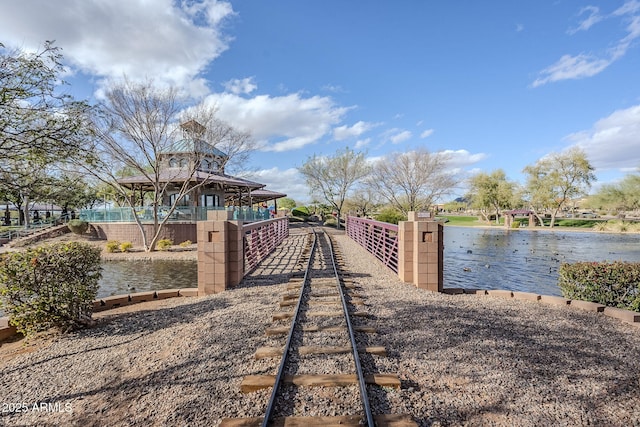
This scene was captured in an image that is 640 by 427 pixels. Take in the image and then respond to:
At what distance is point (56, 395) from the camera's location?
131 inches

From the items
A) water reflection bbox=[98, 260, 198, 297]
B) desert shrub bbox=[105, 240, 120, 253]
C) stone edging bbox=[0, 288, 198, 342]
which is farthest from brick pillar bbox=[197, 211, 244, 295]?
desert shrub bbox=[105, 240, 120, 253]

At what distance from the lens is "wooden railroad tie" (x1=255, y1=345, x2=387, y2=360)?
3922 mm

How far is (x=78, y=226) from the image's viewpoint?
78.1 feet

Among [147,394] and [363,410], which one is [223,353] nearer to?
[147,394]

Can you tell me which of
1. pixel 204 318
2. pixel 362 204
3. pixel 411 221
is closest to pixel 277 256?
pixel 411 221

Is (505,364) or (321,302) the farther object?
(321,302)

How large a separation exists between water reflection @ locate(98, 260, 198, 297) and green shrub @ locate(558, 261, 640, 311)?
10118 mm

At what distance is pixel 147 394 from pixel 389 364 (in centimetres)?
245

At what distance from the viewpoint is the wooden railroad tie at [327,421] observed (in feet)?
8.70

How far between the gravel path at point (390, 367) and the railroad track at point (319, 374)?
0.47ft

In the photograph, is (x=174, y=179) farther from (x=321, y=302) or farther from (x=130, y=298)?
(x=321, y=302)

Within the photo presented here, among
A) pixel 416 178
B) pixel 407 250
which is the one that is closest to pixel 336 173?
pixel 416 178

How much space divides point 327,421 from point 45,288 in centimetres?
449

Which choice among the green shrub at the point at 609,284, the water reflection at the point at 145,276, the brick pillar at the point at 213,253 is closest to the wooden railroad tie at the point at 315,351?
the brick pillar at the point at 213,253
